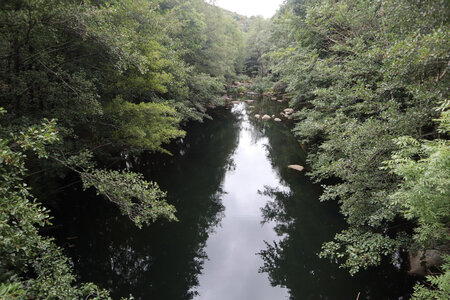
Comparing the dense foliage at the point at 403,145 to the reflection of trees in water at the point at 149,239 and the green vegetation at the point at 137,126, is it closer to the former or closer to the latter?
the green vegetation at the point at 137,126

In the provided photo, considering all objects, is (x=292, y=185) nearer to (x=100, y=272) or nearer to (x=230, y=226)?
(x=230, y=226)

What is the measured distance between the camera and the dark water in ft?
24.5

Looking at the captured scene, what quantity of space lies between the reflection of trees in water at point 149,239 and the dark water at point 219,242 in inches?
1.4

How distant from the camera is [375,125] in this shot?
670 centimetres

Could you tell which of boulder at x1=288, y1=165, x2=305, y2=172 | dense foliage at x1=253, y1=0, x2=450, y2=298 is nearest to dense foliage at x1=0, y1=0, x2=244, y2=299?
dense foliage at x1=253, y1=0, x2=450, y2=298

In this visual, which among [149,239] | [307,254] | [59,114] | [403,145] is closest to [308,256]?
[307,254]

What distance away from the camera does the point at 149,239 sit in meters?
9.09

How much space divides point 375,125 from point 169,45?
37.9 ft

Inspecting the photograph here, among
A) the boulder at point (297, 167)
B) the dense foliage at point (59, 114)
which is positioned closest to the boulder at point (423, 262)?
the boulder at point (297, 167)

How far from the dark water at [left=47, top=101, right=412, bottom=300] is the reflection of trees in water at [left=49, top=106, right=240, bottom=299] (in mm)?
35

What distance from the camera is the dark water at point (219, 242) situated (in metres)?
7.48

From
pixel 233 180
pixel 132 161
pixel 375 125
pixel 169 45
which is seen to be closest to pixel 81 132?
pixel 132 161

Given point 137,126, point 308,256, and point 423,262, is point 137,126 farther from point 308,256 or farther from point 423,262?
point 423,262

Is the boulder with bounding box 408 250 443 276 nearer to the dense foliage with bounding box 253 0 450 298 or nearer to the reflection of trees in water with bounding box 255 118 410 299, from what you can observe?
the reflection of trees in water with bounding box 255 118 410 299
